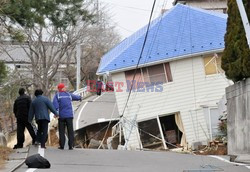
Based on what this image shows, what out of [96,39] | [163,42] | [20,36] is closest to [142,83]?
[163,42]

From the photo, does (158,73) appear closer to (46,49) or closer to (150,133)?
(150,133)

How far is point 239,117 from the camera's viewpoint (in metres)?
11.3

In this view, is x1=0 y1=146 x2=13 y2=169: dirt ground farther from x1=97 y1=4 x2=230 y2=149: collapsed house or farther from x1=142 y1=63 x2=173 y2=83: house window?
x1=142 y1=63 x2=173 y2=83: house window

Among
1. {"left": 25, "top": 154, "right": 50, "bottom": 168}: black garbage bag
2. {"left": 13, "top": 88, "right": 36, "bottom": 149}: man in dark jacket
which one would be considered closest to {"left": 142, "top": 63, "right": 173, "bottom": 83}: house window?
{"left": 13, "top": 88, "right": 36, "bottom": 149}: man in dark jacket

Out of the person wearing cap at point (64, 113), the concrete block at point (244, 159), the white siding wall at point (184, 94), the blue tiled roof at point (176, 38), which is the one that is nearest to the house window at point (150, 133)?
the white siding wall at point (184, 94)

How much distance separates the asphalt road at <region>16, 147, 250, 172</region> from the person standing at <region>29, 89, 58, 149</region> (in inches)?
19.9

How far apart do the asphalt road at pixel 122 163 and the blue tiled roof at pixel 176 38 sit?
11.6m

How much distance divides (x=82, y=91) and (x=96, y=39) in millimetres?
7525

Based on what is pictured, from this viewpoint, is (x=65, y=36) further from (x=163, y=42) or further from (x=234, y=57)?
(x=234, y=57)

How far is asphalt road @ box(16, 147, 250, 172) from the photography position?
28.9 ft

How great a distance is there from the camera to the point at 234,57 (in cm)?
Answer: 1179

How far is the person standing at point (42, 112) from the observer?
466 inches

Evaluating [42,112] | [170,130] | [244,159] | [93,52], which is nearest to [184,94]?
[170,130]

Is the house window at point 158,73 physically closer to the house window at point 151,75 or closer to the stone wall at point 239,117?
the house window at point 151,75
